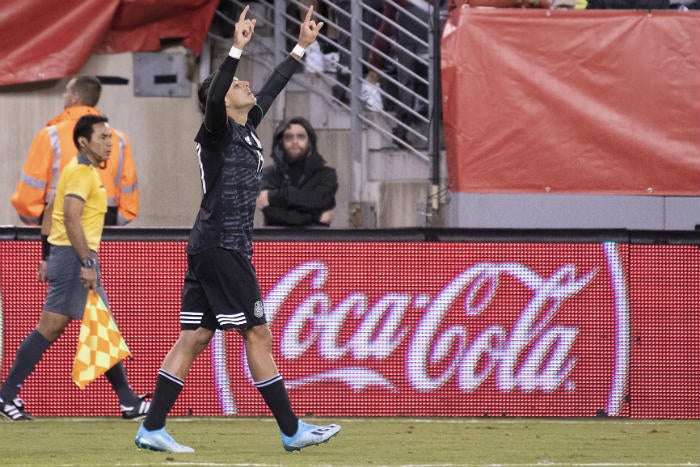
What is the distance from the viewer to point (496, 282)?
35.0 ft

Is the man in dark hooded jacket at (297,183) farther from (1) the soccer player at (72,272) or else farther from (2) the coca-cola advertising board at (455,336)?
(1) the soccer player at (72,272)

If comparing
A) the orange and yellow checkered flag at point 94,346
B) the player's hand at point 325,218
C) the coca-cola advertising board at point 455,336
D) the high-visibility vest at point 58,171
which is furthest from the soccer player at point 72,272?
the player's hand at point 325,218

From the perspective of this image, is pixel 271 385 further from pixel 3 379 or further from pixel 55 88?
pixel 55 88

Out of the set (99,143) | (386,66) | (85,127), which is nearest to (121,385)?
(99,143)

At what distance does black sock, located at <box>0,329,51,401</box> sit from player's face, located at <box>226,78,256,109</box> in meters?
2.57

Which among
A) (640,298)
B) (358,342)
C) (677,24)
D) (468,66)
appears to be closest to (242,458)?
(358,342)

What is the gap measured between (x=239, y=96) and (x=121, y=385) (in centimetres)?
263

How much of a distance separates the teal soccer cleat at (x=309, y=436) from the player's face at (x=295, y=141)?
3481mm

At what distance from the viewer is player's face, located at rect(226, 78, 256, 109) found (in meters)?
8.41

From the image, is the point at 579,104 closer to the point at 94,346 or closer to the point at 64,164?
the point at 64,164

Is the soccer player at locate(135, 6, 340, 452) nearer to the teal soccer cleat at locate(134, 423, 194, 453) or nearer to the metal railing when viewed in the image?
the teal soccer cleat at locate(134, 423, 194, 453)

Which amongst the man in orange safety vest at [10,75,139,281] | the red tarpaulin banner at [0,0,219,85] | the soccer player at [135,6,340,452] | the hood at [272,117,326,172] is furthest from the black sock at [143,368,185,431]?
the red tarpaulin banner at [0,0,219,85]

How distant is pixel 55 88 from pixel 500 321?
4.61 m

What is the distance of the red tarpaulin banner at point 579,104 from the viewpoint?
11.7 meters
